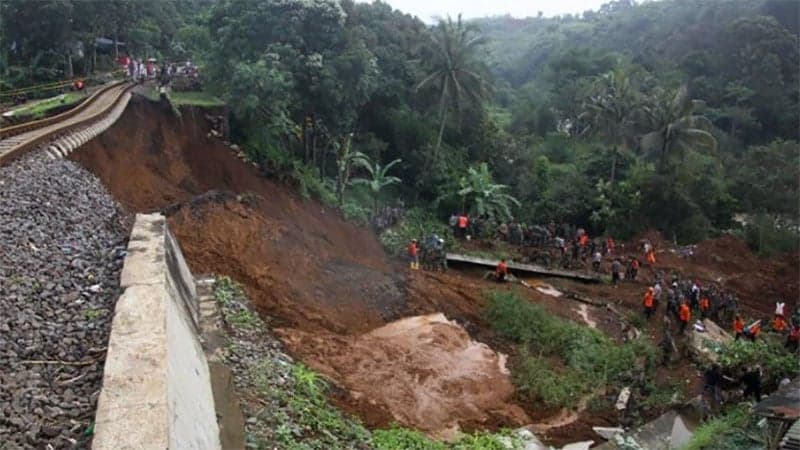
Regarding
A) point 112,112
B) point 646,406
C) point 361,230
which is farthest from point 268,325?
point 112,112

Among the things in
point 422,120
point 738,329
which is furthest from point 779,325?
point 422,120

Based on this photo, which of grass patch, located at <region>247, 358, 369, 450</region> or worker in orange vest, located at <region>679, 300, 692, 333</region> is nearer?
grass patch, located at <region>247, 358, 369, 450</region>

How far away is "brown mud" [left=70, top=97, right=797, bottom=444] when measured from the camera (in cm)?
1322

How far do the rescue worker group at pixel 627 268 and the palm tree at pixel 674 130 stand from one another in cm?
475

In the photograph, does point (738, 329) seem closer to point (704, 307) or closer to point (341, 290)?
point (704, 307)

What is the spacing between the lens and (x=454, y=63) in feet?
96.3

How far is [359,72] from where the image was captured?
83.3ft

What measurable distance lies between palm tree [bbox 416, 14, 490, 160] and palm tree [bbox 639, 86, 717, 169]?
7.80 meters

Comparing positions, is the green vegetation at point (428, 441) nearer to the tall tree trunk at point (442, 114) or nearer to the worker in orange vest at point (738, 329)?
the worker in orange vest at point (738, 329)

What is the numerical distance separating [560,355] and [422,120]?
58.2 ft

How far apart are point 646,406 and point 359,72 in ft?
54.1

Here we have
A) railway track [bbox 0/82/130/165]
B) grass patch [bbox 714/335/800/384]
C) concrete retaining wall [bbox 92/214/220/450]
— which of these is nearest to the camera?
concrete retaining wall [bbox 92/214/220/450]

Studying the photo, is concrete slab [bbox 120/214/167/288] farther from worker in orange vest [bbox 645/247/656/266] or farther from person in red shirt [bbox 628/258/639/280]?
worker in orange vest [bbox 645/247/656/266]

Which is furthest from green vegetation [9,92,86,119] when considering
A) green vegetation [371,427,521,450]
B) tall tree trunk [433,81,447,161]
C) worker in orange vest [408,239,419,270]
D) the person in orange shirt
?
the person in orange shirt
